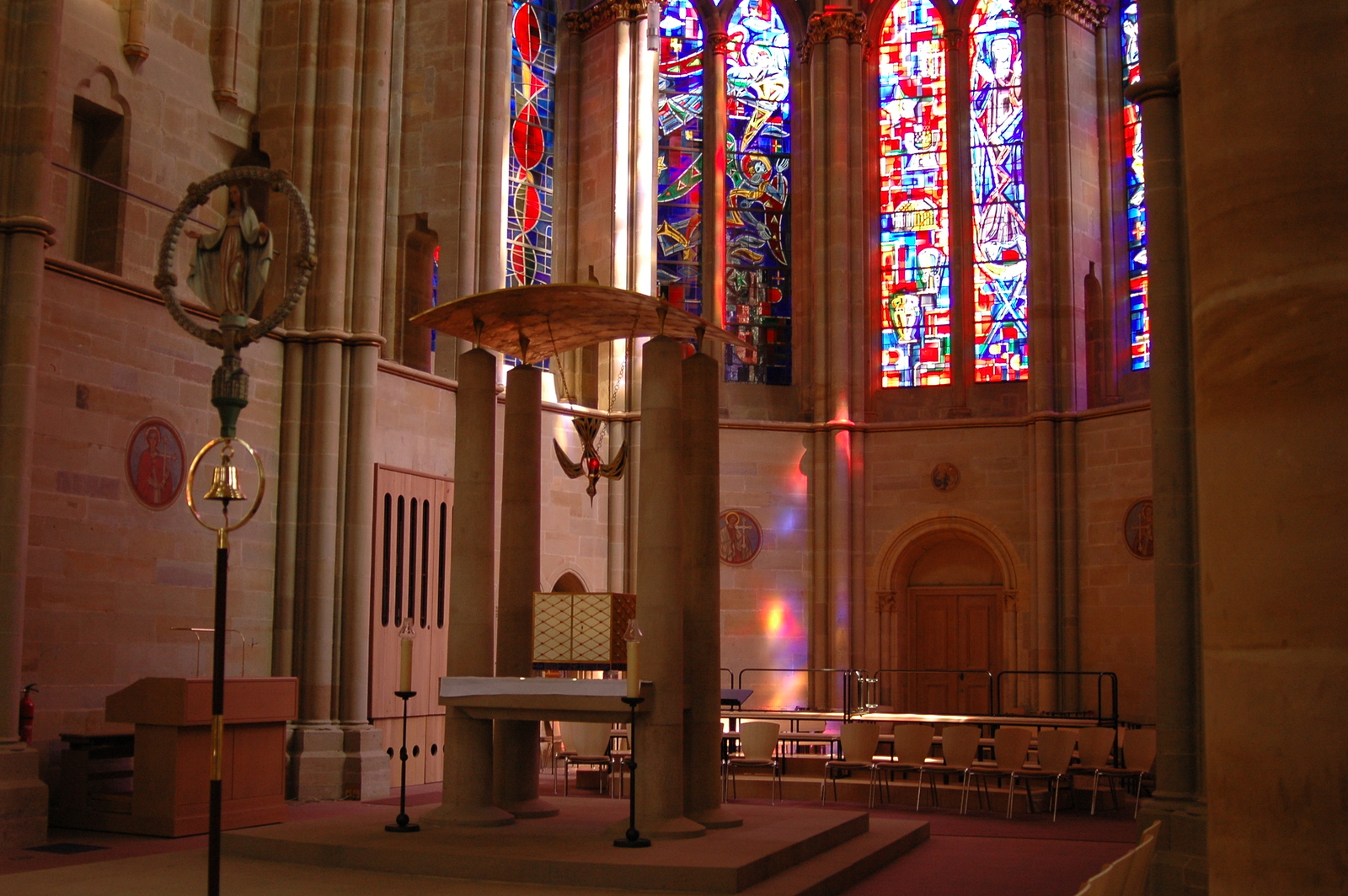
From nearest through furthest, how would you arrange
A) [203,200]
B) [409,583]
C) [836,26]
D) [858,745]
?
[203,200], [858,745], [409,583], [836,26]

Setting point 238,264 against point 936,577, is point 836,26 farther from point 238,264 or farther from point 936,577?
point 238,264

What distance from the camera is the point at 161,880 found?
8.23 meters

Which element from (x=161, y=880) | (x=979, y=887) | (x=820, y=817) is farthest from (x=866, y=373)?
(x=161, y=880)

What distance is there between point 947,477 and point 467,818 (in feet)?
41.3

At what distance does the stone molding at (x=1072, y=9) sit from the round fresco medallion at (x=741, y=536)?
29.2ft

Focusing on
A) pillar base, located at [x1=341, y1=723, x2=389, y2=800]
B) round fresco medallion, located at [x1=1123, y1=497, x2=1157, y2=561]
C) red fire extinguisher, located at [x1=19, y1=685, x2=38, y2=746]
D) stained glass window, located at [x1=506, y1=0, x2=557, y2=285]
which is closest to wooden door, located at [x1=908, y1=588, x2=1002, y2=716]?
round fresco medallion, located at [x1=1123, y1=497, x2=1157, y2=561]

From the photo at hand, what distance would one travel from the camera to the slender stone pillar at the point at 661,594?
9.12 meters

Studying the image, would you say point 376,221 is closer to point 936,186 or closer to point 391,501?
point 391,501

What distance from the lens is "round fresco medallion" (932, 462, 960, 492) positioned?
67.5ft

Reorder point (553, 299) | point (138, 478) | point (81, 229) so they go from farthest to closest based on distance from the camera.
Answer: point (81, 229), point (138, 478), point (553, 299)

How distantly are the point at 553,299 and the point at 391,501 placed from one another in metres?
5.97

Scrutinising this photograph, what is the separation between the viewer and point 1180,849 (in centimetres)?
852

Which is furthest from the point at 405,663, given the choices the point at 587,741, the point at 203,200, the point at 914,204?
the point at 914,204

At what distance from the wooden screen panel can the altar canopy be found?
15.5 ft
